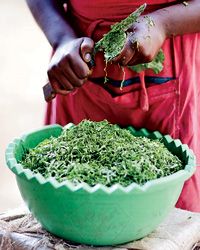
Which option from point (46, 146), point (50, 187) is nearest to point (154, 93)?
point (46, 146)

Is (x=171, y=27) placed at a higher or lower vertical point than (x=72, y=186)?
higher

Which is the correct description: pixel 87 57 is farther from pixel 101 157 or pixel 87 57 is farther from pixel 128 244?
pixel 128 244

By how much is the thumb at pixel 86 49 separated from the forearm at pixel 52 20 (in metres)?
0.11

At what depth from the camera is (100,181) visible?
1024mm

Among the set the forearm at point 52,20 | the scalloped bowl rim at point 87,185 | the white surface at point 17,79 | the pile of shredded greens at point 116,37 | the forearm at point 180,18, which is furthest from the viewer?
the white surface at point 17,79

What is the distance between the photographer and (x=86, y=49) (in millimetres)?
1158

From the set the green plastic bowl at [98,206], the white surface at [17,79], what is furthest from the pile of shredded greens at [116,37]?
the white surface at [17,79]

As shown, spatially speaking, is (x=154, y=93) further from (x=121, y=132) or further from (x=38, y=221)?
(x=38, y=221)

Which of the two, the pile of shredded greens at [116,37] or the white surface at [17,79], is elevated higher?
the pile of shredded greens at [116,37]

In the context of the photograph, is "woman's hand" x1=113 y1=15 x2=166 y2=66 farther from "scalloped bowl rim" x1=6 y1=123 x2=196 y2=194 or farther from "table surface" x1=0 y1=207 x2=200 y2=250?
"table surface" x1=0 y1=207 x2=200 y2=250

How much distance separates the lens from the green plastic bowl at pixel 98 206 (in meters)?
0.98

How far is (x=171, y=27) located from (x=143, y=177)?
0.35 metres

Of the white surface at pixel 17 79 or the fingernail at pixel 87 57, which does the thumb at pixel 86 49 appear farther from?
the white surface at pixel 17 79

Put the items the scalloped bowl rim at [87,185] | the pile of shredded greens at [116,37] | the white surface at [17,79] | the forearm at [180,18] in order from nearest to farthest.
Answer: the scalloped bowl rim at [87,185] < the pile of shredded greens at [116,37] < the forearm at [180,18] < the white surface at [17,79]
